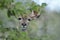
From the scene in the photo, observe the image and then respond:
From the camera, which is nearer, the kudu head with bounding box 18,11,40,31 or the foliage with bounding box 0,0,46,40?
the foliage with bounding box 0,0,46,40

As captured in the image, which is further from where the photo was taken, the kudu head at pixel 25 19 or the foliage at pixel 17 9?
the kudu head at pixel 25 19

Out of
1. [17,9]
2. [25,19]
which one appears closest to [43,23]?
[25,19]

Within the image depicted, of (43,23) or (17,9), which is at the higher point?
(17,9)

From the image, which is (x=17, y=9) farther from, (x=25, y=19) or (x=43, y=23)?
(x=43, y=23)

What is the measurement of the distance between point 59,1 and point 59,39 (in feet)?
0.74

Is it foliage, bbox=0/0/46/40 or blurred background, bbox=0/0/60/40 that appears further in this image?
blurred background, bbox=0/0/60/40

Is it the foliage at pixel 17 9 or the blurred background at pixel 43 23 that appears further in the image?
the blurred background at pixel 43 23

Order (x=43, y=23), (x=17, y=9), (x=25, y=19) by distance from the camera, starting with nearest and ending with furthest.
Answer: (x=17, y=9) < (x=25, y=19) < (x=43, y=23)

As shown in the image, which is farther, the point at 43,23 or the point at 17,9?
the point at 43,23

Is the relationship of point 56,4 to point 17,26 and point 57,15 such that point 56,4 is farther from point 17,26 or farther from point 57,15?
point 17,26

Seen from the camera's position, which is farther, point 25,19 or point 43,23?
point 43,23

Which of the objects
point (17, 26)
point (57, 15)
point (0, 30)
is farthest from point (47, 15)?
point (0, 30)

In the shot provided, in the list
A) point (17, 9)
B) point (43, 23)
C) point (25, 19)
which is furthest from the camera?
point (43, 23)

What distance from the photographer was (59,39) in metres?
1.00
